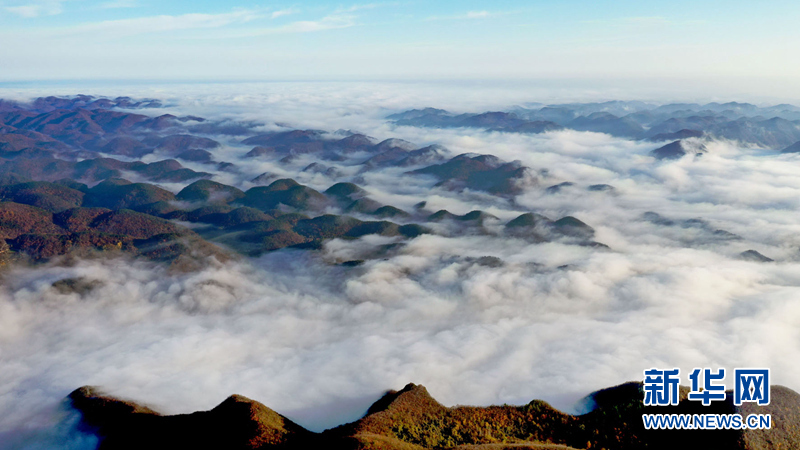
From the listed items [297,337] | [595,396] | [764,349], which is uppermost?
[595,396]

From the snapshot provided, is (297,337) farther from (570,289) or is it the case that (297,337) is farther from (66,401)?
(570,289)

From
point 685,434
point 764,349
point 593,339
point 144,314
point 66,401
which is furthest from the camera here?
point 144,314

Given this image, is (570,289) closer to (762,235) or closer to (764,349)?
(764,349)

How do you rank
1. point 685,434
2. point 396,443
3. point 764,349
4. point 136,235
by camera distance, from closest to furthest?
point 396,443, point 685,434, point 764,349, point 136,235

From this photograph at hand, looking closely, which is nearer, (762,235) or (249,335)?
(249,335)

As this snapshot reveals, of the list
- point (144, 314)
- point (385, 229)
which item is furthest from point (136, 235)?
point (385, 229)

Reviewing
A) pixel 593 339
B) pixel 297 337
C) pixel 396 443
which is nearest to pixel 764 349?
pixel 593 339

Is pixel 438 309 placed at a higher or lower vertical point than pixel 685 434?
lower
